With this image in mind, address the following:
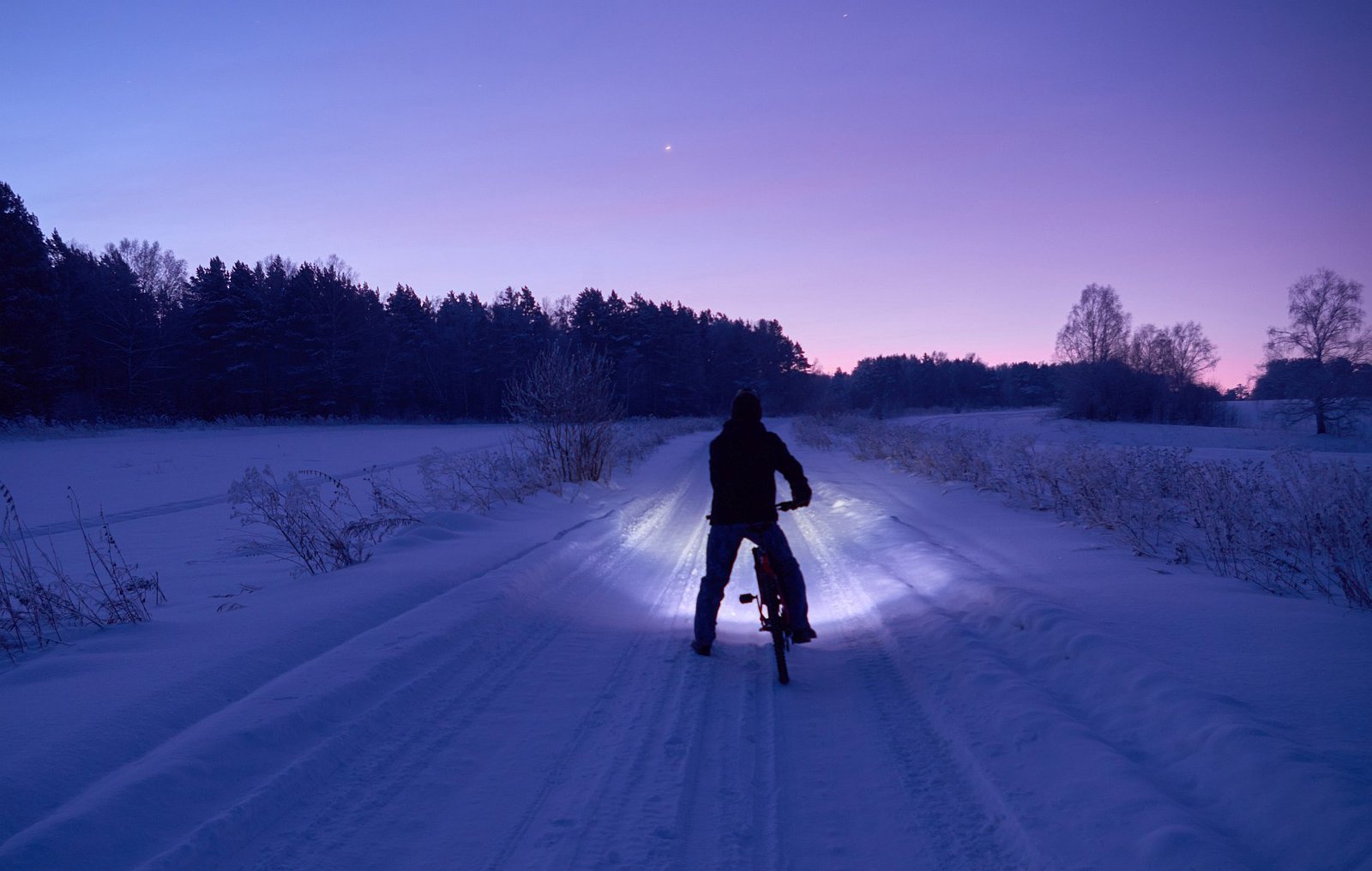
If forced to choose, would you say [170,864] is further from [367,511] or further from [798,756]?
[367,511]

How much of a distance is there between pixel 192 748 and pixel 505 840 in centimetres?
199

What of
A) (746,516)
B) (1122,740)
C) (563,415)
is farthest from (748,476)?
(563,415)

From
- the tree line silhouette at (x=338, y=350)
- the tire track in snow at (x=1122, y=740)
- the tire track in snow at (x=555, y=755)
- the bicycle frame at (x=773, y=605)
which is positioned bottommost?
the tire track in snow at (x=555, y=755)

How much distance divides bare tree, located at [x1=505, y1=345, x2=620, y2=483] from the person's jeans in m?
12.6

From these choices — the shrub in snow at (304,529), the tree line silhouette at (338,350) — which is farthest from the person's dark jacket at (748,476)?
the tree line silhouette at (338,350)

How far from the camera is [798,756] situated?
4082 millimetres

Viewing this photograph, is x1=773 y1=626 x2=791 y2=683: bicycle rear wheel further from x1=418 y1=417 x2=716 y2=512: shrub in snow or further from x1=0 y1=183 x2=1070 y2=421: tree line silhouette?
x1=0 y1=183 x2=1070 y2=421: tree line silhouette

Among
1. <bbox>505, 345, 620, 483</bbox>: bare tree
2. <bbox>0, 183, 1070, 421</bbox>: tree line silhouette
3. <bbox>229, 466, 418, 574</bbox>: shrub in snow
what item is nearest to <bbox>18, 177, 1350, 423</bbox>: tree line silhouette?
<bbox>0, 183, 1070, 421</bbox>: tree line silhouette

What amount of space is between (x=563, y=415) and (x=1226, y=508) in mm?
13931

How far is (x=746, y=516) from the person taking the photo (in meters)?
5.68

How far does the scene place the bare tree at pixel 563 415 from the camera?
18234 mm

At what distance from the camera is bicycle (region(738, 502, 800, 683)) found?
5.27 metres

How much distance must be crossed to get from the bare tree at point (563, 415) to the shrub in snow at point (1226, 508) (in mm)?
9746

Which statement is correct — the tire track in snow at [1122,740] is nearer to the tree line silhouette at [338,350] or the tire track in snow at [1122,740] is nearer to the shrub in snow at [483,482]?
the shrub in snow at [483,482]
